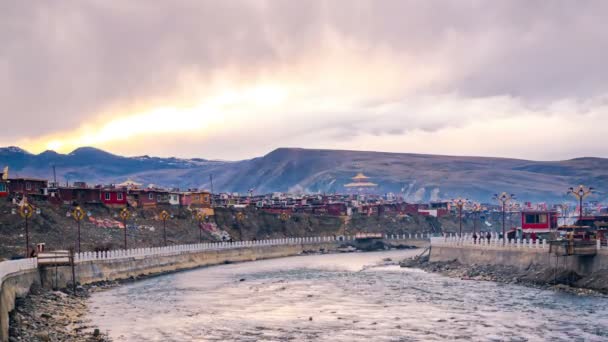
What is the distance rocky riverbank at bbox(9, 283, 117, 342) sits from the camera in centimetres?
4816

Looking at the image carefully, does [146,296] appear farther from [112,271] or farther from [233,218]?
[233,218]

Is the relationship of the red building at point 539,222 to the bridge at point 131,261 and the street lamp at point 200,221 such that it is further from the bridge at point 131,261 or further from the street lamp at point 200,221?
the street lamp at point 200,221

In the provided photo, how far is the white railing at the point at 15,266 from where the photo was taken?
57812mm

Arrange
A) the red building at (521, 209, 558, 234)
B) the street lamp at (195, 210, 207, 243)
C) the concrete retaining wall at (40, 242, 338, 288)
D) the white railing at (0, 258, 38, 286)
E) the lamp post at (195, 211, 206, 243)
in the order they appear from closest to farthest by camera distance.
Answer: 1. the white railing at (0, 258, 38, 286)
2. the concrete retaining wall at (40, 242, 338, 288)
3. the red building at (521, 209, 558, 234)
4. the lamp post at (195, 211, 206, 243)
5. the street lamp at (195, 210, 207, 243)

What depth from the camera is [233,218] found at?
178 m

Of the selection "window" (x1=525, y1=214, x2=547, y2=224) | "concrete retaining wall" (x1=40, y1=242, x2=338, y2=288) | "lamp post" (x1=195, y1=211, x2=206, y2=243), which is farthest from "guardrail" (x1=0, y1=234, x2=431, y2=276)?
"window" (x1=525, y1=214, x2=547, y2=224)

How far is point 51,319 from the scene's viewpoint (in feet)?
182

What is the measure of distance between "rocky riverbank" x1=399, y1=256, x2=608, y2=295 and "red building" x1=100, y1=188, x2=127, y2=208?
64.7 metres

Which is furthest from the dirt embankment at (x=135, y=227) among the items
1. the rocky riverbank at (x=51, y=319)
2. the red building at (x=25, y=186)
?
the rocky riverbank at (x=51, y=319)

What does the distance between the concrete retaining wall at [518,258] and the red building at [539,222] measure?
7.76 m

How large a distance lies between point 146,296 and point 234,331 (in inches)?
987

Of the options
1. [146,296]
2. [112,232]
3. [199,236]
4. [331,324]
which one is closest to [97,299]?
[146,296]

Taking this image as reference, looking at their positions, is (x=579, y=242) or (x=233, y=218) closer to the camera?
(x=579, y=242)

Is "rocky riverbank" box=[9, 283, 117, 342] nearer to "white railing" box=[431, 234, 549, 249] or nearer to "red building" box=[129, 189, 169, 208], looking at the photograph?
"white railing" box=[431, 234, 549, 249]
